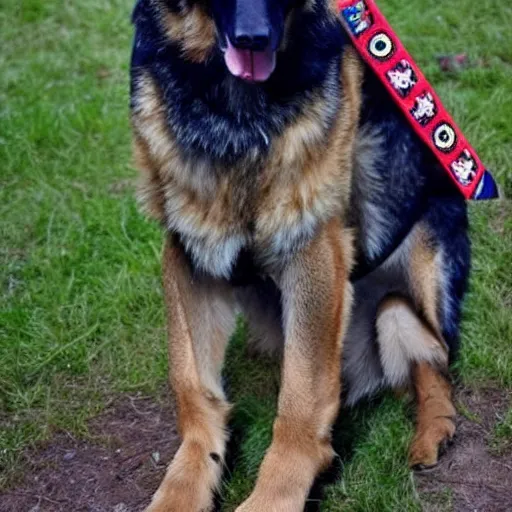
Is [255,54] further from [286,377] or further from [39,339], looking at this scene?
[39,339]

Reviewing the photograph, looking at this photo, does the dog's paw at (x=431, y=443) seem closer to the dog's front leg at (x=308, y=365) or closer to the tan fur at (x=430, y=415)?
the tan fur at (x=430, y=415)

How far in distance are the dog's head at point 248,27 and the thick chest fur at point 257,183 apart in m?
0.23

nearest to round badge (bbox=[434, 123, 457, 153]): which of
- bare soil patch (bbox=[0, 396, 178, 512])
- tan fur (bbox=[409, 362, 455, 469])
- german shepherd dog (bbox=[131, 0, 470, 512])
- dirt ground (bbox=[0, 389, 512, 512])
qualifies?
german shepherd dog (bbox=[131, 0, 470, 512])

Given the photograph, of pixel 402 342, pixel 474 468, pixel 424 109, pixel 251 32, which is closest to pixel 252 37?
pixel 251 32

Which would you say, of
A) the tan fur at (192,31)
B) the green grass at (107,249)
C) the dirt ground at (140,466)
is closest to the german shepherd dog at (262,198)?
the tan fur at (192,31)

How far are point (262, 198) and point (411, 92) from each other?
820mm

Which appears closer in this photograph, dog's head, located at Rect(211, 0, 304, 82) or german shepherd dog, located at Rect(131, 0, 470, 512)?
dog's head, located at Rect(211, 0, 304, 82)

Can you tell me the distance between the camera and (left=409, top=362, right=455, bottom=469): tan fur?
3535mm

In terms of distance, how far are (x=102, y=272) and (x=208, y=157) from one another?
1611mm

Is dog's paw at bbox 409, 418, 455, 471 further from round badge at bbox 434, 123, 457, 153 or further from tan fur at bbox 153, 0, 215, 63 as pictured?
tan fur at bbox 153, 0, 215, 63

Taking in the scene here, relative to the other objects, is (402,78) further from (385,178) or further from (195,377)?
(195,377)

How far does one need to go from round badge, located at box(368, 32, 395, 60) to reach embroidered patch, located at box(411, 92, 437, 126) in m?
0.22

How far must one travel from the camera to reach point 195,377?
3.44 m

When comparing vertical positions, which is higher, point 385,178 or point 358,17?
point 358,17
